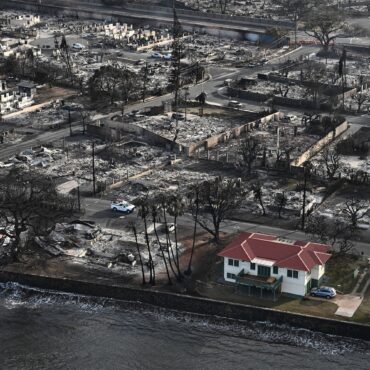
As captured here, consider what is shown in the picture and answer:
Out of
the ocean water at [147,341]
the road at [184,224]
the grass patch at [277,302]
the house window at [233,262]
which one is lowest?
the ocean water at [147,341]

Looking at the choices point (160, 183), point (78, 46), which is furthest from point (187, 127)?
point (78, 46)

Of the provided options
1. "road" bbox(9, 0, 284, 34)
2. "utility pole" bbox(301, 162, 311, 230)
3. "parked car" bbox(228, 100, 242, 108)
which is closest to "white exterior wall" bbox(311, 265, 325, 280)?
"utility pole" bbox(301, 162, 311, 230)

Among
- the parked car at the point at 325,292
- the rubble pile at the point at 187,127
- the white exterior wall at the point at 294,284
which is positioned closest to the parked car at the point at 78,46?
the rubble pile at the point at 187,127

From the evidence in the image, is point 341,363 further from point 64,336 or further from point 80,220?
point 80,220

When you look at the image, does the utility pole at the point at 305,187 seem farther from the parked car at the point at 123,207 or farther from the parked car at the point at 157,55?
the parked car at the point at 157,55

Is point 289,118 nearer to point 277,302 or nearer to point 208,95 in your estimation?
point 208,95

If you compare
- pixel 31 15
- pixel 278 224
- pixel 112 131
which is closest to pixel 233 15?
pixel 31 15

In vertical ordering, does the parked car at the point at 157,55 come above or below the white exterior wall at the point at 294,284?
above

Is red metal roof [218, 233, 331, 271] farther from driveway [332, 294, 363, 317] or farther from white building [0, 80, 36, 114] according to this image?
white building [0, 80, 36, 114]
